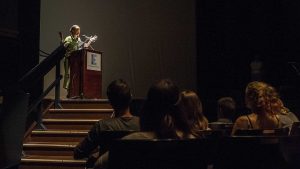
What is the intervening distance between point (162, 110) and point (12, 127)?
1537 millimetres

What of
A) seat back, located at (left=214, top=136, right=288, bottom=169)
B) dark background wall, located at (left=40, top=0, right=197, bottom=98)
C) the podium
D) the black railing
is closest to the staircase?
the black railing

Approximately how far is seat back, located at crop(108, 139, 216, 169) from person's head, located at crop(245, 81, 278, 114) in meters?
1.31

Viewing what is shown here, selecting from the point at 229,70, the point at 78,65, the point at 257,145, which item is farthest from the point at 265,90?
the point at 229,70

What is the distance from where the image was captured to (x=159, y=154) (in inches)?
63.2

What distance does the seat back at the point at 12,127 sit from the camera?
2.96 meters

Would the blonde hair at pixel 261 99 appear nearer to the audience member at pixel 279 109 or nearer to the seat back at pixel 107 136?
the audience member at pixel 279 109

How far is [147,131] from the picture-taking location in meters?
2.04

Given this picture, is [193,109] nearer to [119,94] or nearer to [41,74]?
[119,94]

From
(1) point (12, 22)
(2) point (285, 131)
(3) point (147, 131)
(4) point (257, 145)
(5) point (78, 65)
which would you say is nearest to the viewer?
(4) point (257, 145)

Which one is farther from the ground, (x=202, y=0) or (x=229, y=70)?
(x=202, y=0)

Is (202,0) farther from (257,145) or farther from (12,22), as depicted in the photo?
(257,145)

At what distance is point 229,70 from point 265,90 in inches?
209

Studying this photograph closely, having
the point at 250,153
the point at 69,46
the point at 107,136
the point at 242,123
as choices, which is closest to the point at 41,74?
the point at 69,46

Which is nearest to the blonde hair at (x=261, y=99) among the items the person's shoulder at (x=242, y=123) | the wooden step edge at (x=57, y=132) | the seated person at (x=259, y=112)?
the seated person at (x=259, y=112)
